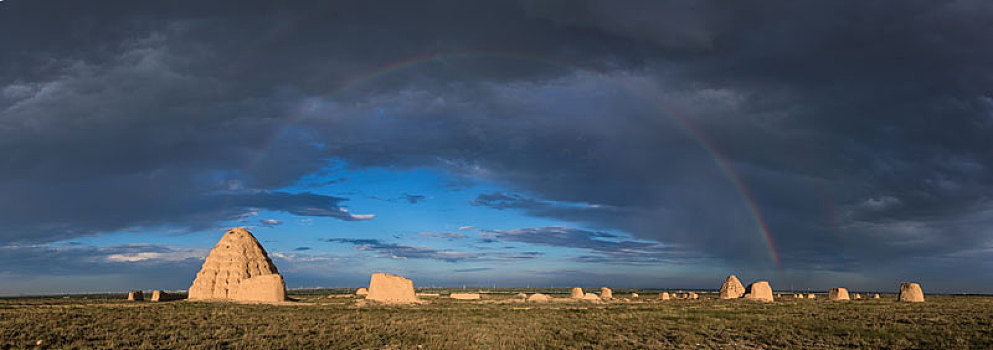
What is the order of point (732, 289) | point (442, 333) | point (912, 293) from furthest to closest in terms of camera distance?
point (732, 289) < point (912, 293) < point (442, 333)

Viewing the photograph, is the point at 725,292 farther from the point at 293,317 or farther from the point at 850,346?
the point at 293,317

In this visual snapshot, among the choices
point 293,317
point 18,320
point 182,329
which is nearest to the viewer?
point 182,329

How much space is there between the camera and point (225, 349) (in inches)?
963

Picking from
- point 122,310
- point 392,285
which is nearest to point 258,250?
point 392,285

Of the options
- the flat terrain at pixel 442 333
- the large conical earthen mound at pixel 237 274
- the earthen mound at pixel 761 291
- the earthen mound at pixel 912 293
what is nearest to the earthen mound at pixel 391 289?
the large conical earthen mound at pixel 237 274

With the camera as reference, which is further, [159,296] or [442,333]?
[159,296]

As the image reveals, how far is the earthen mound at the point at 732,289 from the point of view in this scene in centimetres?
9181

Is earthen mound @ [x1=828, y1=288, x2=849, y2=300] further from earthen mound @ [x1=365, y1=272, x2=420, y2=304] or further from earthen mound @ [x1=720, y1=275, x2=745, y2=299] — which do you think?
earthen mound @ [x1=365, y1=272, x2=420, y2=304]

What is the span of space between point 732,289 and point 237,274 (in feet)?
254

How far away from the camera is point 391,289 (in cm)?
6850

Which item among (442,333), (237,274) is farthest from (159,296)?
(442,333)

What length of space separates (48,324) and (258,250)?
41.6m

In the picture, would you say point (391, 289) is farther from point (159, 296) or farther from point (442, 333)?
point (442, 333)

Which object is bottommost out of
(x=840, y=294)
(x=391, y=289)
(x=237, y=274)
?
(x=840, y=294)
